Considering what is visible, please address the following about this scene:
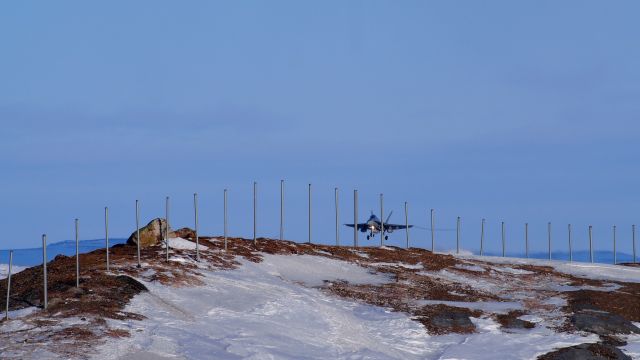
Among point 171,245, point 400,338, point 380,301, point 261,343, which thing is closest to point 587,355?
point 400,338

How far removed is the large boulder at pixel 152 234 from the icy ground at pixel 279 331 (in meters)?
7.94

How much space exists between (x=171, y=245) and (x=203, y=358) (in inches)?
875

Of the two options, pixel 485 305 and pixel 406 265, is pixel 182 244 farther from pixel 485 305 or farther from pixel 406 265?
pixel 485 305

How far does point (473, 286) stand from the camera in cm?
5728

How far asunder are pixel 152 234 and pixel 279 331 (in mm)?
18942

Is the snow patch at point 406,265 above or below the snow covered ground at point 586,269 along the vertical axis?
above

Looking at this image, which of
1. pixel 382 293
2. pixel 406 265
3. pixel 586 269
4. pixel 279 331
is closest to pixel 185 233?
pixel 406 265

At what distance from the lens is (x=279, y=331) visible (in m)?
39.9

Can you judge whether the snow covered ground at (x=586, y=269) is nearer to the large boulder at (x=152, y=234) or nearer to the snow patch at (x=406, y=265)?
the snow patch at (x=406, y=265)

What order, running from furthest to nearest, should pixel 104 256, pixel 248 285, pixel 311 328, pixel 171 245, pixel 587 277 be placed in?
pixel 587 277 < pixel 171 245 < pixel 104 256 < pixel 248 285 < pixel 311 328

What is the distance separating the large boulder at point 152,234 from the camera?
5653 centimetres

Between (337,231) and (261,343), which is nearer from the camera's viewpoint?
(261,343)

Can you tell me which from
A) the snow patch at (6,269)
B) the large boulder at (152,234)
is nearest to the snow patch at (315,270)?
the large boulder at (152,234)

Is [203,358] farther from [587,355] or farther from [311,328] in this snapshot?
[587,355]
